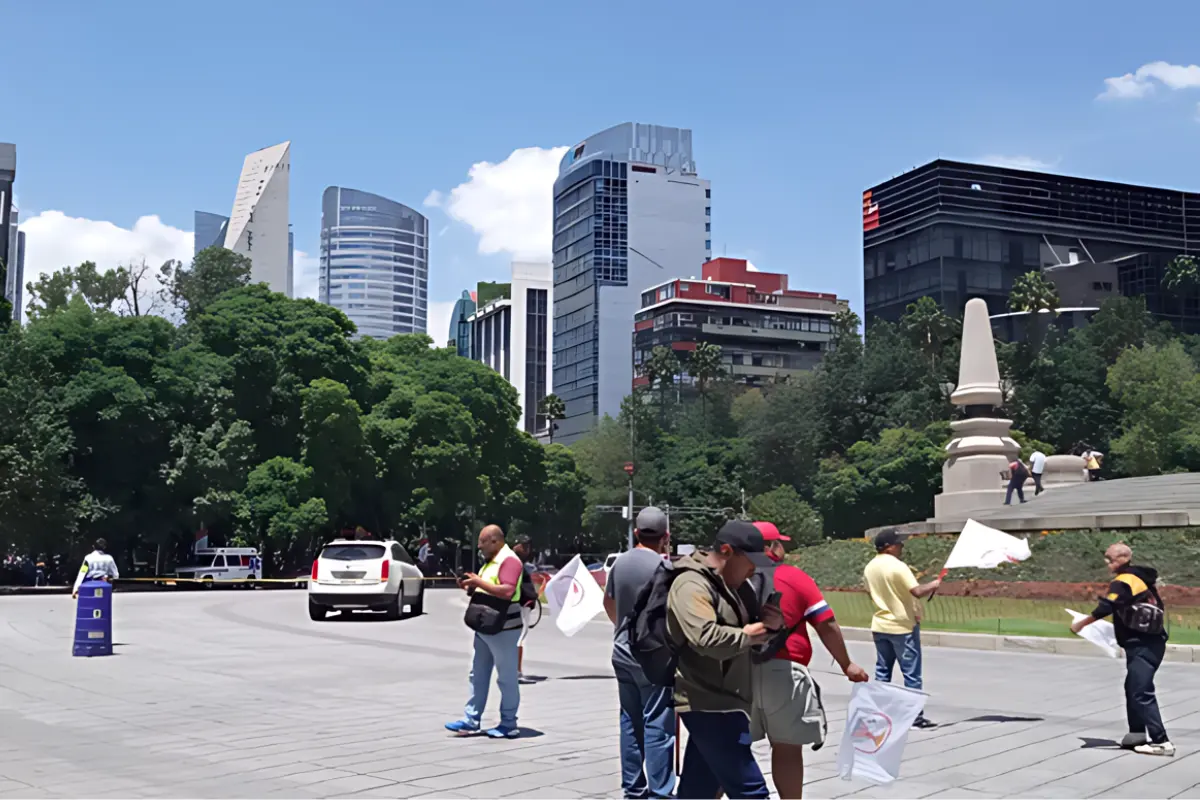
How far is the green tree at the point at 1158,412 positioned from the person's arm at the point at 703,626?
69222mm

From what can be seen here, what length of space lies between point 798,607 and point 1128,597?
447cm

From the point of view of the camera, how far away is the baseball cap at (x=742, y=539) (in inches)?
224

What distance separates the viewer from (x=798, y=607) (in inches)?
258

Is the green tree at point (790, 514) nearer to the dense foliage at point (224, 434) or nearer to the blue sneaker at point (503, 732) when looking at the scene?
the dense foliage at point (224, 434)

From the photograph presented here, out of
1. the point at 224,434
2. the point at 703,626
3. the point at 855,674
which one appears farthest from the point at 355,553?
the point at 224,434

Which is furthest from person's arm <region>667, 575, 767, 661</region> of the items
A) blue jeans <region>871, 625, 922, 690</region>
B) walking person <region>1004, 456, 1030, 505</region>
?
walking person <region>1004, 456, 1030, 505</region>

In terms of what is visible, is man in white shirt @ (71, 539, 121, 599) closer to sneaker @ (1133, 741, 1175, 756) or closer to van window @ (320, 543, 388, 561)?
van window @ (320, 543, 388, 561)

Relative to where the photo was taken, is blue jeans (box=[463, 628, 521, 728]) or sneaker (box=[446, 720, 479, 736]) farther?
sneaker (box=[446, 720, 479, 736])

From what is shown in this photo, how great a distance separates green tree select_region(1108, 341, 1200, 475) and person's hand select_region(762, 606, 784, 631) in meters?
69.1

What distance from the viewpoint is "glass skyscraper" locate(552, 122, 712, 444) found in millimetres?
171250

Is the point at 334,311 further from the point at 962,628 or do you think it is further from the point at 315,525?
the point at 962,628

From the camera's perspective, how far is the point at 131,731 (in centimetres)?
1056

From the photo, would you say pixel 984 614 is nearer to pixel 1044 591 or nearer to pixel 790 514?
pixel 1044 591

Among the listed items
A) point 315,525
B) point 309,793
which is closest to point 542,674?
point 309,793
